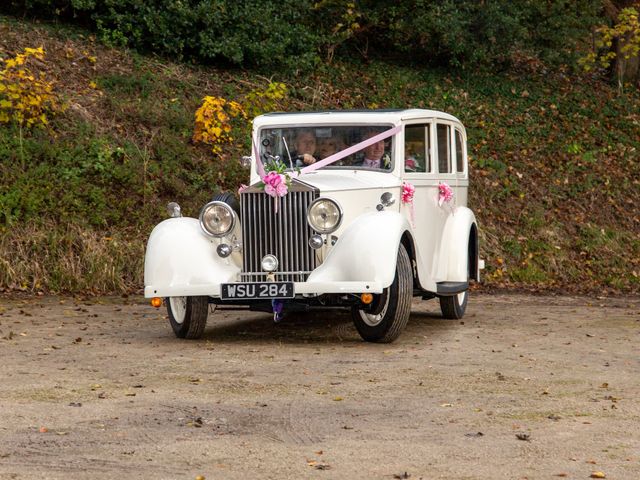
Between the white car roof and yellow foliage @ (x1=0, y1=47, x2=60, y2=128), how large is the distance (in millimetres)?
6366

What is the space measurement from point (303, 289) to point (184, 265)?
1120 millimetres

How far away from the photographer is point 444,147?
12164mm

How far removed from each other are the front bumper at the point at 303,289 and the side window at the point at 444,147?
2.77 meters

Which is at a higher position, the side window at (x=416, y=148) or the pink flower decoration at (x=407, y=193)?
the side window at (x=416, y=148)

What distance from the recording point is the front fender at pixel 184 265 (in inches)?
390

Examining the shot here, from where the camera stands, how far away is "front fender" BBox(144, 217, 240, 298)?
991cm

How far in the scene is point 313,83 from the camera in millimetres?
21984

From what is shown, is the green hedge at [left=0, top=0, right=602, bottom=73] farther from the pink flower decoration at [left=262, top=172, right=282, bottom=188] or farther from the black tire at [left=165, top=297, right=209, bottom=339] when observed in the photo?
the pink flower decoration at [left=262, top=172, right=282, bottom=188]

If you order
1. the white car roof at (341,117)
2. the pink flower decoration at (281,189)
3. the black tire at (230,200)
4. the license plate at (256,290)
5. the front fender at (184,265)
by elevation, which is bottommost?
the license plate at (256,290)

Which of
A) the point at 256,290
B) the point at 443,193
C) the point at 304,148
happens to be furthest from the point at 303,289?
the point at 443,193

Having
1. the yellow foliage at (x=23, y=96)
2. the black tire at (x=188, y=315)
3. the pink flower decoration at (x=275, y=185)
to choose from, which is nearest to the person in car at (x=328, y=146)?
the pink flower decoration at (x=275, y=185)

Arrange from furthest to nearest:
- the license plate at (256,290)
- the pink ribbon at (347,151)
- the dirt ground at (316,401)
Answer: the pink ribbon at (347,151) < the license plate at (256,290) < the dirt ground at (316,401)

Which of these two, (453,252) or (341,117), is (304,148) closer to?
(341,117)

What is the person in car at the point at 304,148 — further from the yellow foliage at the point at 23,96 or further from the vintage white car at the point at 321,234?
the yellow foliage at the point at 23,96
